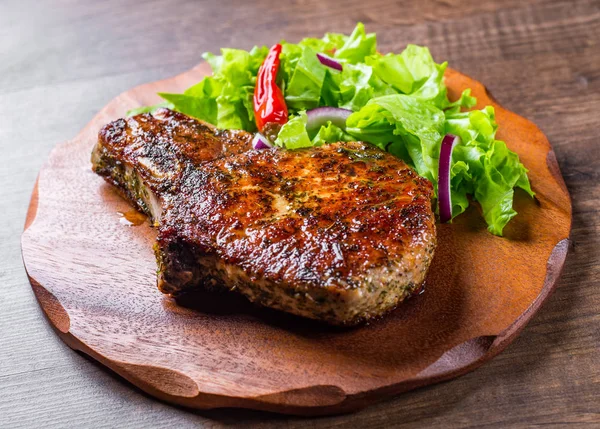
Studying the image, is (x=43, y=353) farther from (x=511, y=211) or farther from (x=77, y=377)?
(x=511, y=211)

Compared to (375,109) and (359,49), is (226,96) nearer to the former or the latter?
(359,49)

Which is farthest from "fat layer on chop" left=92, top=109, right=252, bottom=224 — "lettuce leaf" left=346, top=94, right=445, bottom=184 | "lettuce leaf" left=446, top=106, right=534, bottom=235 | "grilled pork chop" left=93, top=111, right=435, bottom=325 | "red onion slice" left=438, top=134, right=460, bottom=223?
"lettuce leaf" left=446, top=106, right=534, bottom=235

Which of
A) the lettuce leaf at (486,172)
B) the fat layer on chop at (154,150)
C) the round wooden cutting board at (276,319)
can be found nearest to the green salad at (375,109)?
the lettuce leaf at (486,172)

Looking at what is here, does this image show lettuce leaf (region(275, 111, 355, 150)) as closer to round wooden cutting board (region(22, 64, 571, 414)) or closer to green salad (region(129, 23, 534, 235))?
green salad (region(129, 23, 534, 235))

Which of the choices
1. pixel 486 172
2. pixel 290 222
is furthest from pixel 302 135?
pixel 486 172

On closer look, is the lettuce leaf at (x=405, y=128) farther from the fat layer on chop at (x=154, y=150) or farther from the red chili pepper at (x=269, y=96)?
the fat layer on chop at (x=154, y=150)

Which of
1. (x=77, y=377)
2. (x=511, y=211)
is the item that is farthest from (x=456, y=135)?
(x=77, y=377)

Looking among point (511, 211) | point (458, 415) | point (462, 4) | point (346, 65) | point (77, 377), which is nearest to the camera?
point (458, 415)
